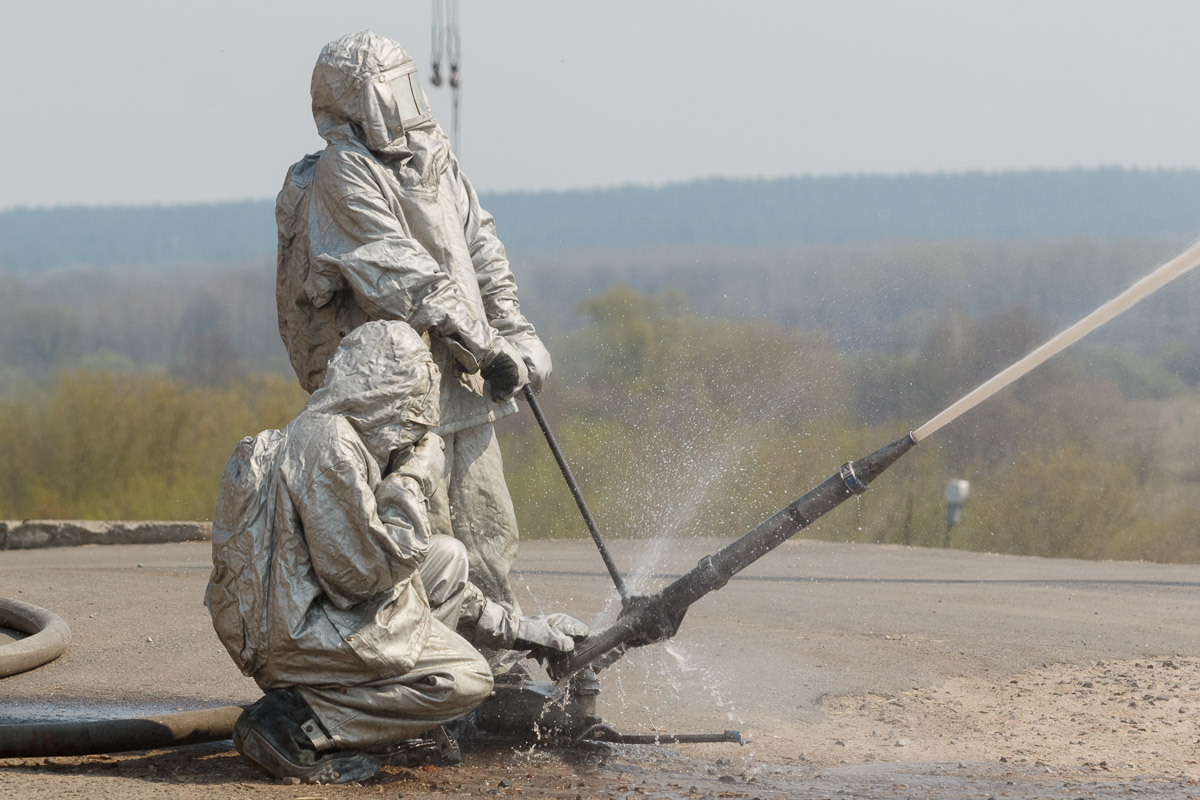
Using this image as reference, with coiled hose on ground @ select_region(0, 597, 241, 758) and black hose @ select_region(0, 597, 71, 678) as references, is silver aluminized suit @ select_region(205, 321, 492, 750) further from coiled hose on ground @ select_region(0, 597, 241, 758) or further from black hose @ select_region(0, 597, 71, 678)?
black hose @ select_region(0, 597, 71, 678)

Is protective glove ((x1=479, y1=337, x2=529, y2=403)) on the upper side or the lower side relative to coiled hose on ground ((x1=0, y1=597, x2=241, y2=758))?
upper

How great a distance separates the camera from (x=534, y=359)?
17.1 ft

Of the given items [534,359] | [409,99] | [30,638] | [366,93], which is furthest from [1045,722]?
[30,638]

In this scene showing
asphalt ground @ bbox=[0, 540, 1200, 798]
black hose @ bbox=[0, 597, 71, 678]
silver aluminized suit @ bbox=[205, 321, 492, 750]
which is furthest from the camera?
black hose @ bbox=[0, 597, 71, 678]

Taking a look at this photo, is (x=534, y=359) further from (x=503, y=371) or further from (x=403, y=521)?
(x=403, y=521)

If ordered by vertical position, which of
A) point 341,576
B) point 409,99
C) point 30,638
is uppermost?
point 409,99

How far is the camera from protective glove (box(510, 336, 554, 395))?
5180mm

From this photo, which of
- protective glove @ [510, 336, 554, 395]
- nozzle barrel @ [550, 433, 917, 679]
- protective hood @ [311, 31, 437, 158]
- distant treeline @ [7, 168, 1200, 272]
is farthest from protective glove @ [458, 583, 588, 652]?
distant treeline @ [7, 168, 1200, 272]

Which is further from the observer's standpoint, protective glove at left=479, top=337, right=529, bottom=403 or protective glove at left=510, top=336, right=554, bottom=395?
protective glove at left=510, top=336, right=554, bottom=395

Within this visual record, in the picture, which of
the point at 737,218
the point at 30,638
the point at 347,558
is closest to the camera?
the point at 347,558

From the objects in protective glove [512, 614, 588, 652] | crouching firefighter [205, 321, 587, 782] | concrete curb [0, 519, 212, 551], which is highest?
crouching firefighter [205, 321, 587, 782]

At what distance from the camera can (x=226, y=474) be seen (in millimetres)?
4152

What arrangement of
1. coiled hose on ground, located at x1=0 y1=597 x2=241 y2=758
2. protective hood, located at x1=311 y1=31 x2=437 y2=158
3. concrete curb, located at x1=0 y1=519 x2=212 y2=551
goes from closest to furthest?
1. coiled hose on ground, located at x1=0 y1=597 x2=241 y2=758
2. protective hood, located at x1=311 y1=31 x2=437 y2=158
3. concrete curb, located at x1=0 y1=519 x2=212 y2=551

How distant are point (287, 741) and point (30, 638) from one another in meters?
2.95
